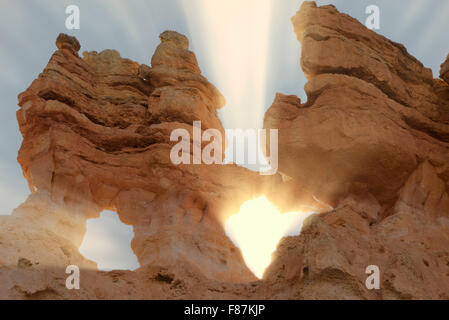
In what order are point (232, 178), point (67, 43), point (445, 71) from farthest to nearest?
1. point (67, 43)
2. point (232, 178)
3. point (445, 71)

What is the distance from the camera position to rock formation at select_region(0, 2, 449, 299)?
1247 cm

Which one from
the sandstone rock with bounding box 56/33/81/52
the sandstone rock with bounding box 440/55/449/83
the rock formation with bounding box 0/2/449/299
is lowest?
the rock formation with bounding box 0/2/449/299

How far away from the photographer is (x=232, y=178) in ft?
68.6

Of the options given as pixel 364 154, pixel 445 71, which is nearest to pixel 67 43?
pixel 364 154

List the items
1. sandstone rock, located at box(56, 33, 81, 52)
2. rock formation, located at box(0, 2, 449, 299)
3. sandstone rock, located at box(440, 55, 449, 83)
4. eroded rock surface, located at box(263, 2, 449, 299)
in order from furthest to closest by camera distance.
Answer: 1. sandstone rock, located at box(56, 33, 81, 52)
2. sandstone rock, located at box(440, 55, 449, 83)
3. rock formation, located at box(0, 2, 449, 299)
4. eroded rock surface, located at box(263, 2, 449, 299)

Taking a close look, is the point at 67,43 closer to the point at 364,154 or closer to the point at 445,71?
the point at 364,154

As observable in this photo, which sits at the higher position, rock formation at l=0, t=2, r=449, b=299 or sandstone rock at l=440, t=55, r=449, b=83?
sandstone rock at l=440, t=55, r=449, b=83

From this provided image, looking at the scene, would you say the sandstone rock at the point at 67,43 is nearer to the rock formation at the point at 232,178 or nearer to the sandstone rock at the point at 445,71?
the rock formation at the point at 232,178

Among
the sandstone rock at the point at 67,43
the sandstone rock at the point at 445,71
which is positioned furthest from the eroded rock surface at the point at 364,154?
the sandstone rock at the point at 67,43

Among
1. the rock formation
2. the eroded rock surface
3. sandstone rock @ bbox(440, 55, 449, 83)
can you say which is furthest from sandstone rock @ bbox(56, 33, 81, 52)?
sandstone rock @ bbox(440, 55, 449, 83)

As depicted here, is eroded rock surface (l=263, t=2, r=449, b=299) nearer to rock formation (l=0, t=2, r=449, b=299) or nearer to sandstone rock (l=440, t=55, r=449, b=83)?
rock formation (l=0, t=2, r=449, b=299)

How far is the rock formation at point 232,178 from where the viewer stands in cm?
1247
